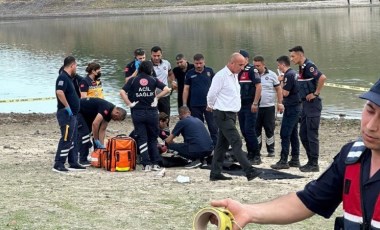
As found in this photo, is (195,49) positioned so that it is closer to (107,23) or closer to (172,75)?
(172,75)

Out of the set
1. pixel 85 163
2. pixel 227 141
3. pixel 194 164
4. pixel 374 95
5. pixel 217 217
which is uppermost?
pixel 374 95

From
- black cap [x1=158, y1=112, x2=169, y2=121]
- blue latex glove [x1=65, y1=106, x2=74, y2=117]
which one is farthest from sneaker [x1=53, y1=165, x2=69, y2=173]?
black cap [x1=158, y1=112, x2=169, y2=121]

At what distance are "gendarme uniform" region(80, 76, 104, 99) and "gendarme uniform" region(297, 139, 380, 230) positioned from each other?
946 centimetres

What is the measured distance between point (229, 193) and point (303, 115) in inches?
112

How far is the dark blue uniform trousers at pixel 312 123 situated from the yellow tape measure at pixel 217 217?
329 inches

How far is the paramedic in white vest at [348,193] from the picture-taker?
101 inches

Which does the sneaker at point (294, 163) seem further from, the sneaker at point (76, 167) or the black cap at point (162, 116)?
the sneaker at point (76, 167)

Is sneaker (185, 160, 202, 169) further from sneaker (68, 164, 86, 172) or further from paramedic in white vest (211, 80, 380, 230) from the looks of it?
paramedic in white vest (211, 80, 380, 230)

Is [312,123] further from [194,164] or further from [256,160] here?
[194,164]

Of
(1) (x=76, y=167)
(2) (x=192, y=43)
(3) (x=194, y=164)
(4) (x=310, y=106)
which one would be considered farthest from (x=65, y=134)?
(2) (x=192, y=43)

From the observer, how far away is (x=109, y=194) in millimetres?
8602

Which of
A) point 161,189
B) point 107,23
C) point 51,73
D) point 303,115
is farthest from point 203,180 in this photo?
point 107,23

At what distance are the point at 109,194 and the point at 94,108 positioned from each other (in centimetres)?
357

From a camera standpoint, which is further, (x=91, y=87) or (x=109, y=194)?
(x=91, y=87)
